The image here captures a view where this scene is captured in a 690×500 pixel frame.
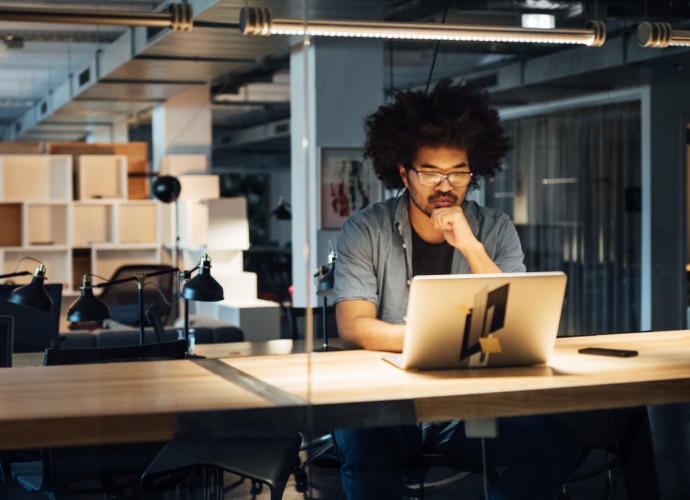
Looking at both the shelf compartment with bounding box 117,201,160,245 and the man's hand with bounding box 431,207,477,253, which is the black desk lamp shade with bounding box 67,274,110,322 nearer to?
the man's hand with bounding box 431,207,477,253

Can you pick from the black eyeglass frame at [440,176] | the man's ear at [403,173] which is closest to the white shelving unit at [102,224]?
the man's ear at [403,173]

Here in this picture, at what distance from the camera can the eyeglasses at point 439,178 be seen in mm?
2969

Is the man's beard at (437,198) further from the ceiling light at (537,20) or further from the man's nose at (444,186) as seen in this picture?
the ceiling light at (537,20)

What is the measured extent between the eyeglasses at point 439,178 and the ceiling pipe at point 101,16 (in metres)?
1.27

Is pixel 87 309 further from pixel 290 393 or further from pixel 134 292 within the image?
pixel 134 292

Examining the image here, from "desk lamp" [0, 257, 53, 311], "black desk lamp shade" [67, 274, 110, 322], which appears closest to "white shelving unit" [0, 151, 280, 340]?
"black desk lamp shade" [67, 274, 110, 322]

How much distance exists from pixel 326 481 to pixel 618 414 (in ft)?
2.10

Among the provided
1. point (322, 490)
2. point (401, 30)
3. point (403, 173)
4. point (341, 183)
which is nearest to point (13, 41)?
point (341, 183)

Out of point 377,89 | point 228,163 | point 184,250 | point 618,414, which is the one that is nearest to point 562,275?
point 618,414

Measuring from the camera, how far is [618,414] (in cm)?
213

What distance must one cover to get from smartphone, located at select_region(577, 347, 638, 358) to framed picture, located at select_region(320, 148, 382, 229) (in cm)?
486

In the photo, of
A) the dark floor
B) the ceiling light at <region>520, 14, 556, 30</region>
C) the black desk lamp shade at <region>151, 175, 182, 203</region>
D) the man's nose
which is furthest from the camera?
the black desk lamp shade at <region>151, 175, 182, 203</region>

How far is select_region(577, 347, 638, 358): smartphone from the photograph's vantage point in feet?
7.97

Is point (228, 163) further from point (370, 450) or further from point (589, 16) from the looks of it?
point (370, 450)
